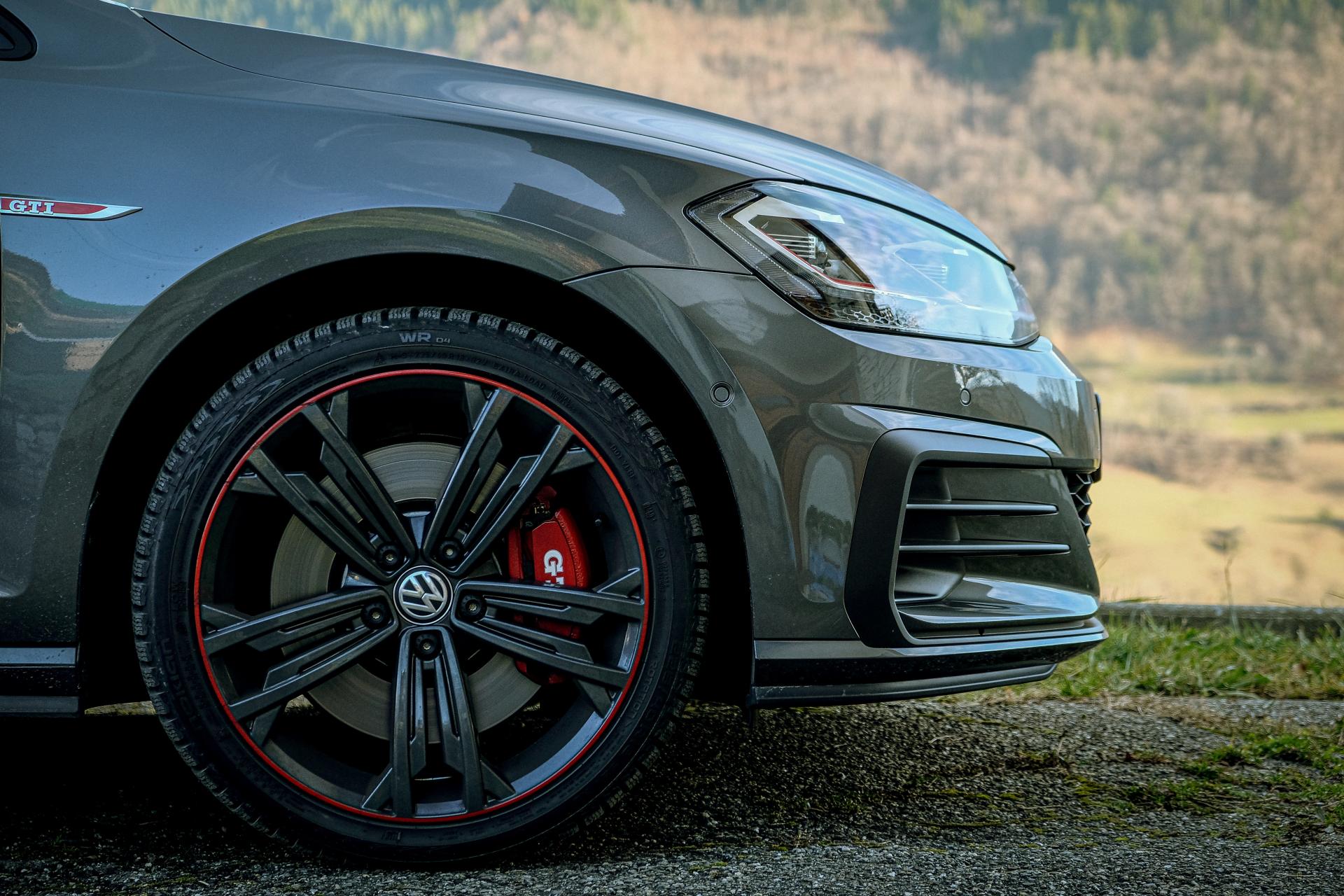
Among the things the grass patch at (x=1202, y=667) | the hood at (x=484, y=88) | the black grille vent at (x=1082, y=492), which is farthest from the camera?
the grass patch at (x=1202, y=667)

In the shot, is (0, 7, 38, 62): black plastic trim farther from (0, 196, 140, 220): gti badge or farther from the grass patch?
the grass patch

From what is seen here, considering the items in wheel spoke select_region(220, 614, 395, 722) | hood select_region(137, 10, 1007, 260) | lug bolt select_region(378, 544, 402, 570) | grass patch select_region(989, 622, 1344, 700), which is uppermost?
hood select_region(137, 10, 1007, 260)

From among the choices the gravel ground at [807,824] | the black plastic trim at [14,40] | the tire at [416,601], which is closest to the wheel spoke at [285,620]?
the tire at [416,601]

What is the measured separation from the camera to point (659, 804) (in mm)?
1725

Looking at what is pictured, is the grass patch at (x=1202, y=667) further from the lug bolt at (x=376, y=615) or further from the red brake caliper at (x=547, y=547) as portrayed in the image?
the lug bolt at (x=376, y=615)

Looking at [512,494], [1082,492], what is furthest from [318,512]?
[1082,492]

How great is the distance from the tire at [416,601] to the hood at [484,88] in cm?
37

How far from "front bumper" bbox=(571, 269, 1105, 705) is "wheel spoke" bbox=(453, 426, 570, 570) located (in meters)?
0.22

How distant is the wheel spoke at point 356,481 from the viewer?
4.69 ft

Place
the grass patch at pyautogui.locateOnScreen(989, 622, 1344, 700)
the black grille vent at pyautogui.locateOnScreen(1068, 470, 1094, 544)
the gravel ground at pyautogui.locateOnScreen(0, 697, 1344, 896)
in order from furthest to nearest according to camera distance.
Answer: the grass patch at pyautogui.locateOnScreen(989, 622, 1344, 700) → the black grille vent at pyautogui.locateOnScreen(1068, 470, 1094, 544) → the gravel ground at pyautogui.locateOnScreen(0, 697, 1344, 896)

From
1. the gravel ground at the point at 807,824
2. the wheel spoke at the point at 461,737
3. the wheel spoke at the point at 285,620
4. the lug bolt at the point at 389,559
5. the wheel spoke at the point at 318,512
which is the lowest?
the gravel ground at the point at 807,824

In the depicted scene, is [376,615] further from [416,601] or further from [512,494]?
[512,494]

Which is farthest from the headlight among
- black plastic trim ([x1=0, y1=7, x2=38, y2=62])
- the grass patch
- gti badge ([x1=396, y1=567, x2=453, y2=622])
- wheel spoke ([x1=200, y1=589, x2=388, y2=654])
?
the grass patch

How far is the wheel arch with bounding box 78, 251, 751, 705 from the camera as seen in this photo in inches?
57.0
